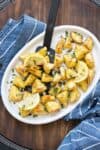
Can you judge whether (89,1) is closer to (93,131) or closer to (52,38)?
(52,38)

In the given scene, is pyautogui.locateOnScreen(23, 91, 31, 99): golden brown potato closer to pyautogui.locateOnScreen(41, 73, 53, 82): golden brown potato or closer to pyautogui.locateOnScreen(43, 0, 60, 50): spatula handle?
pyautogui.locateOnScreen(41, 73, 53, 82): golden brown potato

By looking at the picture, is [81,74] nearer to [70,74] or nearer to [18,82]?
[70,74]

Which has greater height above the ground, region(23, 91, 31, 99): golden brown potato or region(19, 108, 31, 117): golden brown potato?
region(23, 91, 31, 99): golden brown potato

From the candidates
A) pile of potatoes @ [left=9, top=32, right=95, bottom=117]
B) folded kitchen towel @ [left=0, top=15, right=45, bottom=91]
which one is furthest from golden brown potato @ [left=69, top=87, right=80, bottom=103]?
folded kitchen towel @ [left=0, top=15, right=45, bottom=91]


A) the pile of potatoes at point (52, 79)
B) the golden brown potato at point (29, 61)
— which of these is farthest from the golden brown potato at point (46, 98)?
the golden brown potato at point (29, 61)

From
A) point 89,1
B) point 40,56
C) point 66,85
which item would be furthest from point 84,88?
point 89,1

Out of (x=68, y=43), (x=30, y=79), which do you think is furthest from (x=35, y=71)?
(x=68, y=43)
